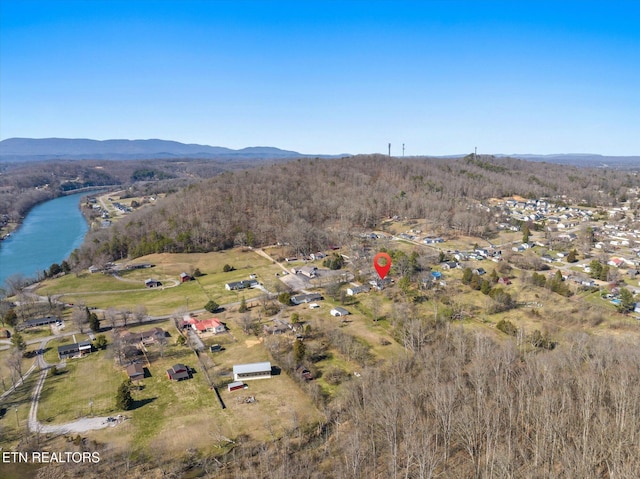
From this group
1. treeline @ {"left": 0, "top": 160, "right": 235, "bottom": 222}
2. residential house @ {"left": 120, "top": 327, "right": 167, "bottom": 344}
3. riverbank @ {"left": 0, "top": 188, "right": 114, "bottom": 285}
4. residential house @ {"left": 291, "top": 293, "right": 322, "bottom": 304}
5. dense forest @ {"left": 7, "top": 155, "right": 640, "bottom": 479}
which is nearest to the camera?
dense forest @ {"left": 7, "top": 155, "right": 640, "bottom": 479}

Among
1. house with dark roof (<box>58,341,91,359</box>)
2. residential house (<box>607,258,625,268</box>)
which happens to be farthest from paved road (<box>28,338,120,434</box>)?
residential house (<box>607,258,625,268</box>)

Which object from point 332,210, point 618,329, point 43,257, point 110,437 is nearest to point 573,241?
point 618,329

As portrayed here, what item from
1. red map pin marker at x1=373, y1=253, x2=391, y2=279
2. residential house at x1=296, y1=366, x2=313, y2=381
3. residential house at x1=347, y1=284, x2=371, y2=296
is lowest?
residential house at x1=296, y1=366, x2=313, y2=381

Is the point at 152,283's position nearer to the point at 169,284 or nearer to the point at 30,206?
the point at 169,284

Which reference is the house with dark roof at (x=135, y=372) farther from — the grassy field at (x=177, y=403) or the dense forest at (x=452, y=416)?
the dense forest at (x=452, y=416)

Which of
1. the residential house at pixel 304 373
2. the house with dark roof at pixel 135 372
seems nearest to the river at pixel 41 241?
the house with dark roof at pixel 135 372

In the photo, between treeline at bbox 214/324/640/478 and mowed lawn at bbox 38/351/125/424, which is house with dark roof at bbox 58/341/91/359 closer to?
mowed lawn at bbox 38/351/125/424

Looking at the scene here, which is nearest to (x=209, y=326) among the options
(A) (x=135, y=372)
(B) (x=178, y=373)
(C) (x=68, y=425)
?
(B) (x=178, y=373)
